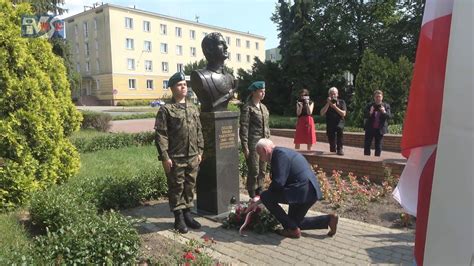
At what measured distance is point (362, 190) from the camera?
6.05 meters

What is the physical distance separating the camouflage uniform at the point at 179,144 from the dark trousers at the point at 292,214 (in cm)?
99

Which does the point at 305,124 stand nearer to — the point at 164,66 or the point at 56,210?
the point at 56,210

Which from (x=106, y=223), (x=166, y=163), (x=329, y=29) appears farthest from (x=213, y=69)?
(x=329, y=29)

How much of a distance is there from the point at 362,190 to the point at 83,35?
55922 millimetres

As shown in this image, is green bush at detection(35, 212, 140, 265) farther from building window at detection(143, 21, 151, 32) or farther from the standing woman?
building window at detection(143, 21, 151, 32)

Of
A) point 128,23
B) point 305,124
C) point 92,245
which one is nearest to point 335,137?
point 305,124

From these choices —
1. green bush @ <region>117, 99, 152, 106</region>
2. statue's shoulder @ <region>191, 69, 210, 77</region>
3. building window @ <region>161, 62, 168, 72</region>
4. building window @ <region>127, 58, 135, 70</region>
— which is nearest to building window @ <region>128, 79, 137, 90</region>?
building window @ <region>127, 58, 135, 70</region>

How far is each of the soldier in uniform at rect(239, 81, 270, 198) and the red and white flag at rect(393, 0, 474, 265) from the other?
4047 millimetres

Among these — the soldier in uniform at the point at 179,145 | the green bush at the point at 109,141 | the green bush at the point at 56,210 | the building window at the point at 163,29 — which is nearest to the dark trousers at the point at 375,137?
the soldier in uniform at the point at 179,145

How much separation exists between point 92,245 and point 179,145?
163cm

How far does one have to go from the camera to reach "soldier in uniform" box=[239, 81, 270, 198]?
19.2 feet

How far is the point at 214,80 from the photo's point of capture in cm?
536

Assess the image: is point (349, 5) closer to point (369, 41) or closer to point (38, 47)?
point (369, 41)

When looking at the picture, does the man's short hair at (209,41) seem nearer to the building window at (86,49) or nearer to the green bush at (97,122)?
the green bush at (97,122)
